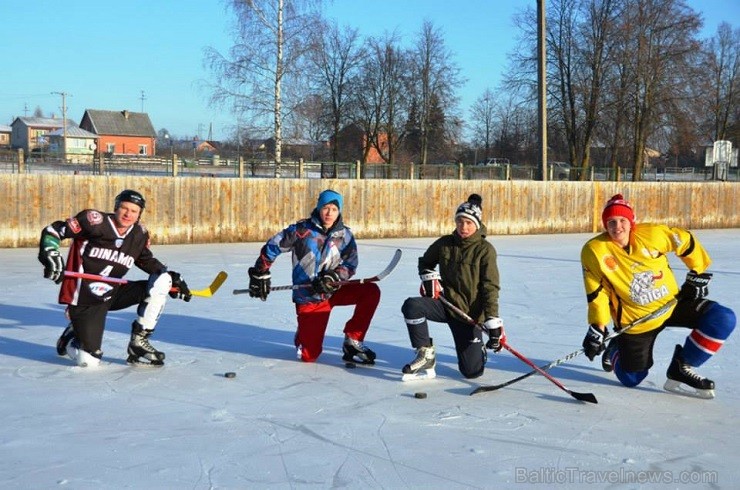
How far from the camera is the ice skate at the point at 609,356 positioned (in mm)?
4430

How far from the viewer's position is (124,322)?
6.04 metres

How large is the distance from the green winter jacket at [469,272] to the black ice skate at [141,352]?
175 centimetres

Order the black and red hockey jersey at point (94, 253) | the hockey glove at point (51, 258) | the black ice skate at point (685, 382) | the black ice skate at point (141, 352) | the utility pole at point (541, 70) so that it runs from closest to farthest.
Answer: the black ice skate at point (685, 382) < the hockey glove at point (51, 258) < the black and red hockey jersey at point (94, 253) < the black ice skate at point (141, 352) < the utility pole at point (541, 70)

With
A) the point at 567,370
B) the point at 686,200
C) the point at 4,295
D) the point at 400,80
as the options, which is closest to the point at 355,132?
the point at 400,80

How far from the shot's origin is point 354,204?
1484 centimetres

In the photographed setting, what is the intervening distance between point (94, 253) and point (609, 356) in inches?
126

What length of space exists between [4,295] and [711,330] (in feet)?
20.6

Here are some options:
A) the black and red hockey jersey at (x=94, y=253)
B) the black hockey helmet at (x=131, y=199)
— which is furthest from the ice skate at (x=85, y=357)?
the black hockey helmet at (x=131, y=199)

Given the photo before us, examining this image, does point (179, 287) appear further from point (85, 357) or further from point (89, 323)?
point (85, 357)

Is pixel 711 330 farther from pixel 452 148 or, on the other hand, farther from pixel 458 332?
pixel 452 148

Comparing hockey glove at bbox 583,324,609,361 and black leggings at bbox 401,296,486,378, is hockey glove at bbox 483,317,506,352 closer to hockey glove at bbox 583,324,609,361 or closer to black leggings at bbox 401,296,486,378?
black leggings at bbox 401,296,486,378

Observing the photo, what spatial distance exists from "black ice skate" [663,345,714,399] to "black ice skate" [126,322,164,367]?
9.98 ft

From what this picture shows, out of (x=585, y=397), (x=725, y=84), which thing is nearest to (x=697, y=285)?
(x=585, y=397)

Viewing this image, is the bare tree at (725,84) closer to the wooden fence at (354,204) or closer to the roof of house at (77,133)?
the wooden fence at (354,204)
